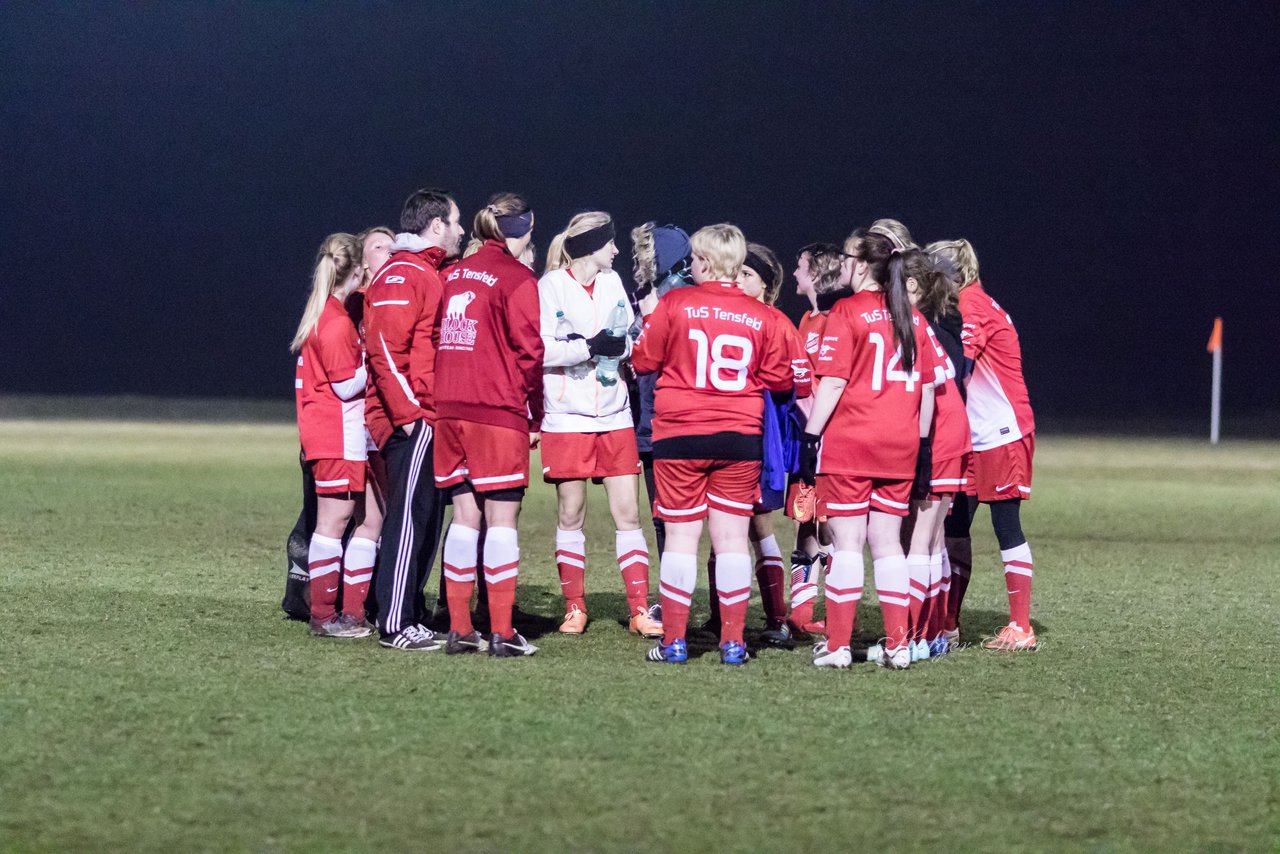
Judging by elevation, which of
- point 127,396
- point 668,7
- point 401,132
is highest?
point 668,7

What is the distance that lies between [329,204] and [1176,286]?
14031 mm

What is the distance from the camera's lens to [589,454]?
5.64m

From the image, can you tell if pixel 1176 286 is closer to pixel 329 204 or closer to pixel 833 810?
pixel 329 204

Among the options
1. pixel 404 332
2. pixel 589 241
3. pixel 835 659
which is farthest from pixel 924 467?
pixel 404 332

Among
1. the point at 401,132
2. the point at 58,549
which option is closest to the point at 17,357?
the point at 401,132

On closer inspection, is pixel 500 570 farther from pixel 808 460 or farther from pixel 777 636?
pixel 808 460

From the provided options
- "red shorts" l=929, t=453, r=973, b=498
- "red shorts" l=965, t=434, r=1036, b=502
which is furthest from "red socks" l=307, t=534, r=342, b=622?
"red shorts" l=965, t=434, r=1036, b=502

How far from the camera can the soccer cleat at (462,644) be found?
17.1 ft

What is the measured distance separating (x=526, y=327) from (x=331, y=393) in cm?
91

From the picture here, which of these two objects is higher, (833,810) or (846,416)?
(846,416)

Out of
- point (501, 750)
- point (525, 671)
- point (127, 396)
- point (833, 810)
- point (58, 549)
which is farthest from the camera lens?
point (127, 396)

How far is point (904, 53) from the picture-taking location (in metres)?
23.9

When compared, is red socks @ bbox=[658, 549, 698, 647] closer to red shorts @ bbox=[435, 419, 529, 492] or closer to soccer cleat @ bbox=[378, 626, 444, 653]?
red shorts @ bbox=[435, 419, 529, 492]

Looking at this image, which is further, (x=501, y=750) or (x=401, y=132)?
(x=401, y=132)
